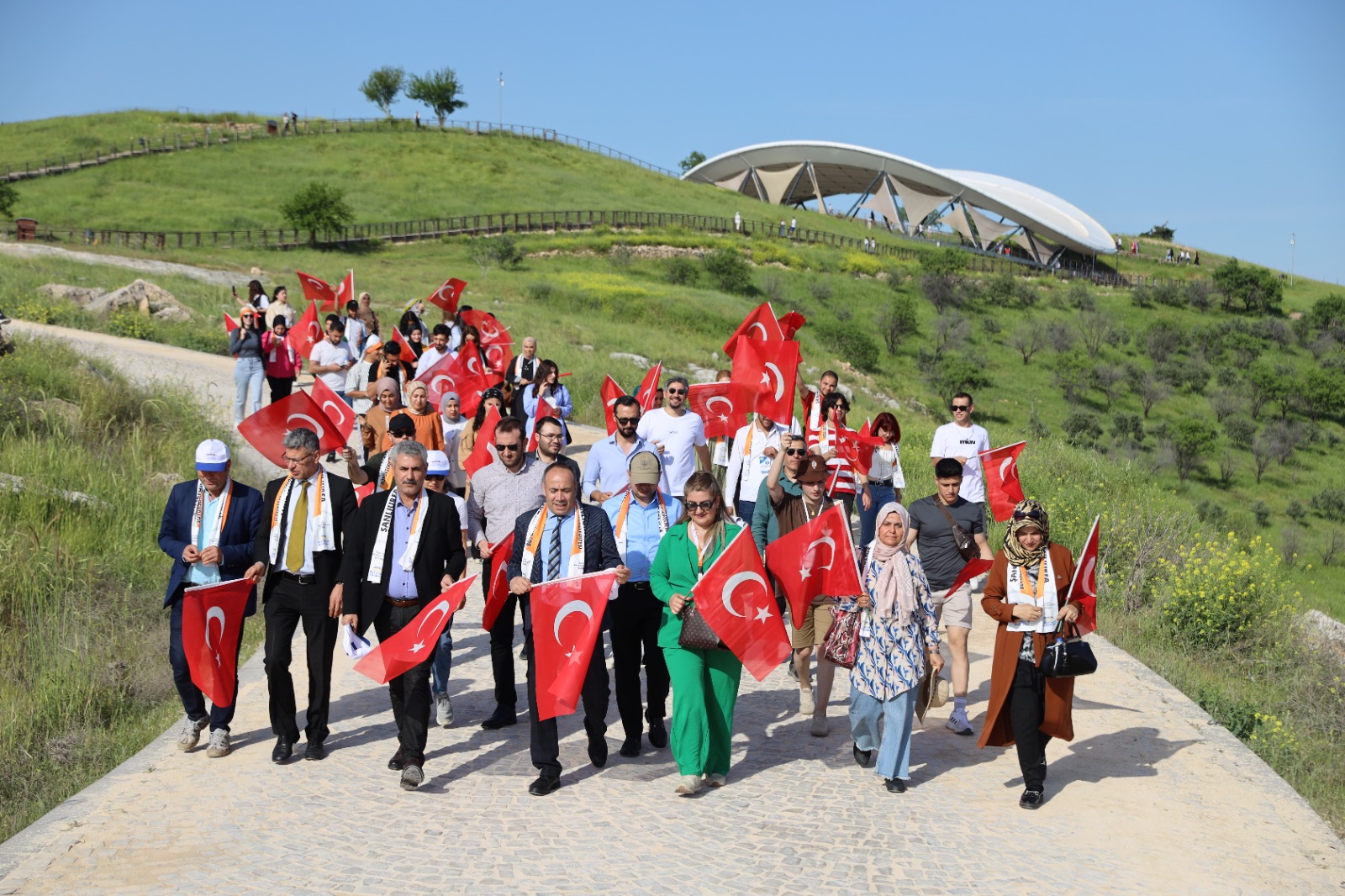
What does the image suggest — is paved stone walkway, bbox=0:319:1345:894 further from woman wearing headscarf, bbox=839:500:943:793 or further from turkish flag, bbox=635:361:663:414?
turkish flag, bbox=635:361:663:414

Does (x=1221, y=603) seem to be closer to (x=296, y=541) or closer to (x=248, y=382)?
(x=296, y=541)

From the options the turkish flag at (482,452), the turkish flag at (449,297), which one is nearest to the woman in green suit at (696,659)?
the turkish flag at (482,452)

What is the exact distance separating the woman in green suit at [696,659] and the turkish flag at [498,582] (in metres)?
1.12

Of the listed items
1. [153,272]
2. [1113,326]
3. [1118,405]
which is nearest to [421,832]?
[153,272]

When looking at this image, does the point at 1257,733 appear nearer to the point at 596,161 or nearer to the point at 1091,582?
the point at 1091,582

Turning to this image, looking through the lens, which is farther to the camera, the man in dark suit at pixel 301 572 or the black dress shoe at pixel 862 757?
the black dress shoe at pixel 862 757

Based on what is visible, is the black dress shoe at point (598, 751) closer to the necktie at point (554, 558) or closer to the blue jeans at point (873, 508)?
the necktie at point (554, 558)

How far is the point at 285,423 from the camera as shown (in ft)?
31.2

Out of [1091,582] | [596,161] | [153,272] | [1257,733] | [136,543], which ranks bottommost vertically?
[1257,733]

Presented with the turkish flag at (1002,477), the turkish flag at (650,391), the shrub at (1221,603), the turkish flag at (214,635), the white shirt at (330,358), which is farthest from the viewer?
the white shirt at (330,358)

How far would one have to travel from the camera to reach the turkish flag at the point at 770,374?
11.0 m

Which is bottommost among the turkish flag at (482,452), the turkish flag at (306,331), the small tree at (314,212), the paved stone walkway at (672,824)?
the paved stone walkway at (672,824)

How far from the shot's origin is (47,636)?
9539 millimetres

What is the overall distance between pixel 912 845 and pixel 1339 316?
245 ft
